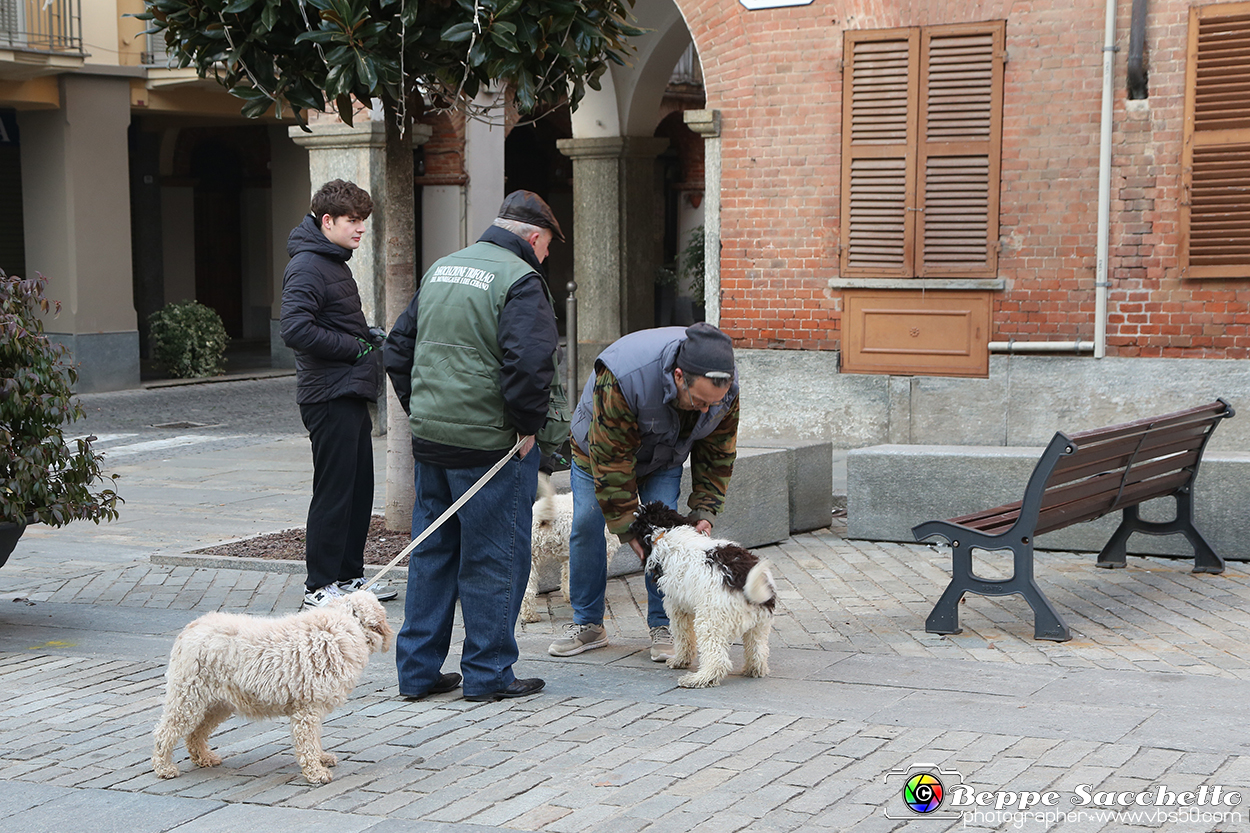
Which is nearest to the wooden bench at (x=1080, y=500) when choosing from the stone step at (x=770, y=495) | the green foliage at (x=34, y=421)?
the stone step at (x=770, y=495)

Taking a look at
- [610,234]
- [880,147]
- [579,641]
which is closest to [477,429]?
[579,641]

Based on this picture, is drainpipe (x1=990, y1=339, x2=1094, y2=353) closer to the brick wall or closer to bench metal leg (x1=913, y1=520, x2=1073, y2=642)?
the brick wall

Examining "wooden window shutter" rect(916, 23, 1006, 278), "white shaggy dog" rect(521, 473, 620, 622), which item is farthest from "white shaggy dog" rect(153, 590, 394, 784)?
"wooden window shutter" rect(916, 23, 1006, 278)

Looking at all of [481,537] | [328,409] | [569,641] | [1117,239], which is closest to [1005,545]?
[569,641]

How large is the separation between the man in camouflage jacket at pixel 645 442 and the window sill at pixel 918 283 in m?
6.13

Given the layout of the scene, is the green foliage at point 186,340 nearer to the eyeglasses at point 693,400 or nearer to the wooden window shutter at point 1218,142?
→ the wooden window shutter at point 1218,142

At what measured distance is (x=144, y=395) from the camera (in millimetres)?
18172

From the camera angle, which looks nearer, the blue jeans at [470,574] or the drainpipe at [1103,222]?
the blue jeans at [470,574]

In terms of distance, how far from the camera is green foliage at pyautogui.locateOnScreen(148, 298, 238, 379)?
784 inches

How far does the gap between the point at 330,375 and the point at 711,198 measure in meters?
6.51

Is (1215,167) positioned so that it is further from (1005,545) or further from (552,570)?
(552,570)

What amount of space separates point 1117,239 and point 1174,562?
151 inches

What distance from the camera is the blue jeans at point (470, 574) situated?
512 centimetres

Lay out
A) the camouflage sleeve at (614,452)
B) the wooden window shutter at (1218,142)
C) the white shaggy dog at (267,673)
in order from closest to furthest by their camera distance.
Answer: the white shaggy dog at (267,673)
the camouflage sleeve at (614,452)
the wooden window shutter at (1218,142)
